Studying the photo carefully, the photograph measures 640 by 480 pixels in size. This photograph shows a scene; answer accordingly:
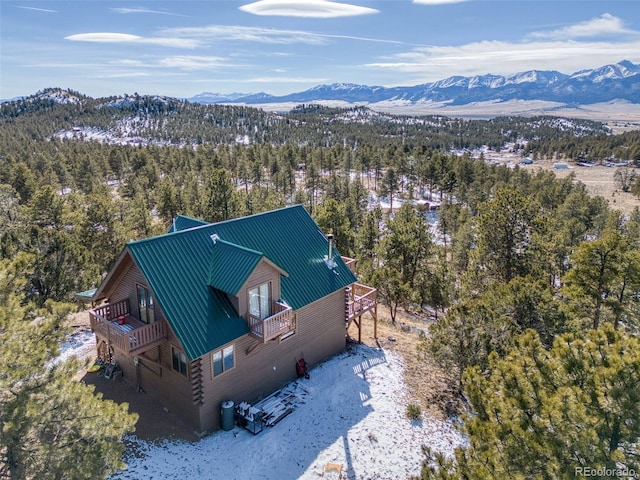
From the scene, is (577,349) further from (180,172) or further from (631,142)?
(631,142)

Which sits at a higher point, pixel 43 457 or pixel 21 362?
pixel 21 362

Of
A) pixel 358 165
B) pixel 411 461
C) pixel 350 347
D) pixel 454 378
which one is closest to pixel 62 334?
pixel 411 461

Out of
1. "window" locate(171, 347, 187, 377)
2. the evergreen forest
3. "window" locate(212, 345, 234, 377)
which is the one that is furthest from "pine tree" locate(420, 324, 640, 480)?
"window" locate(171, 347, 187, 377)

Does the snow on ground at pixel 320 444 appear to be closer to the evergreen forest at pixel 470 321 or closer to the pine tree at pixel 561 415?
the evergreen forest at pixel 470 321

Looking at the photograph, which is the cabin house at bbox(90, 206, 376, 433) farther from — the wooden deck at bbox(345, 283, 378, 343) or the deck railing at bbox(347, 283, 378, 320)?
the deck railing at bbox(347, 283, 378, 320)

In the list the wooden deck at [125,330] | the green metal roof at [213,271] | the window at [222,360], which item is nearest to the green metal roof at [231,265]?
the green metal roof at [213,271]

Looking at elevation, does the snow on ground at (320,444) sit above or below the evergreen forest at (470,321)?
below

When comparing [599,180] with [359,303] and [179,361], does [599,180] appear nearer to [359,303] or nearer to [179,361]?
[359,303]
